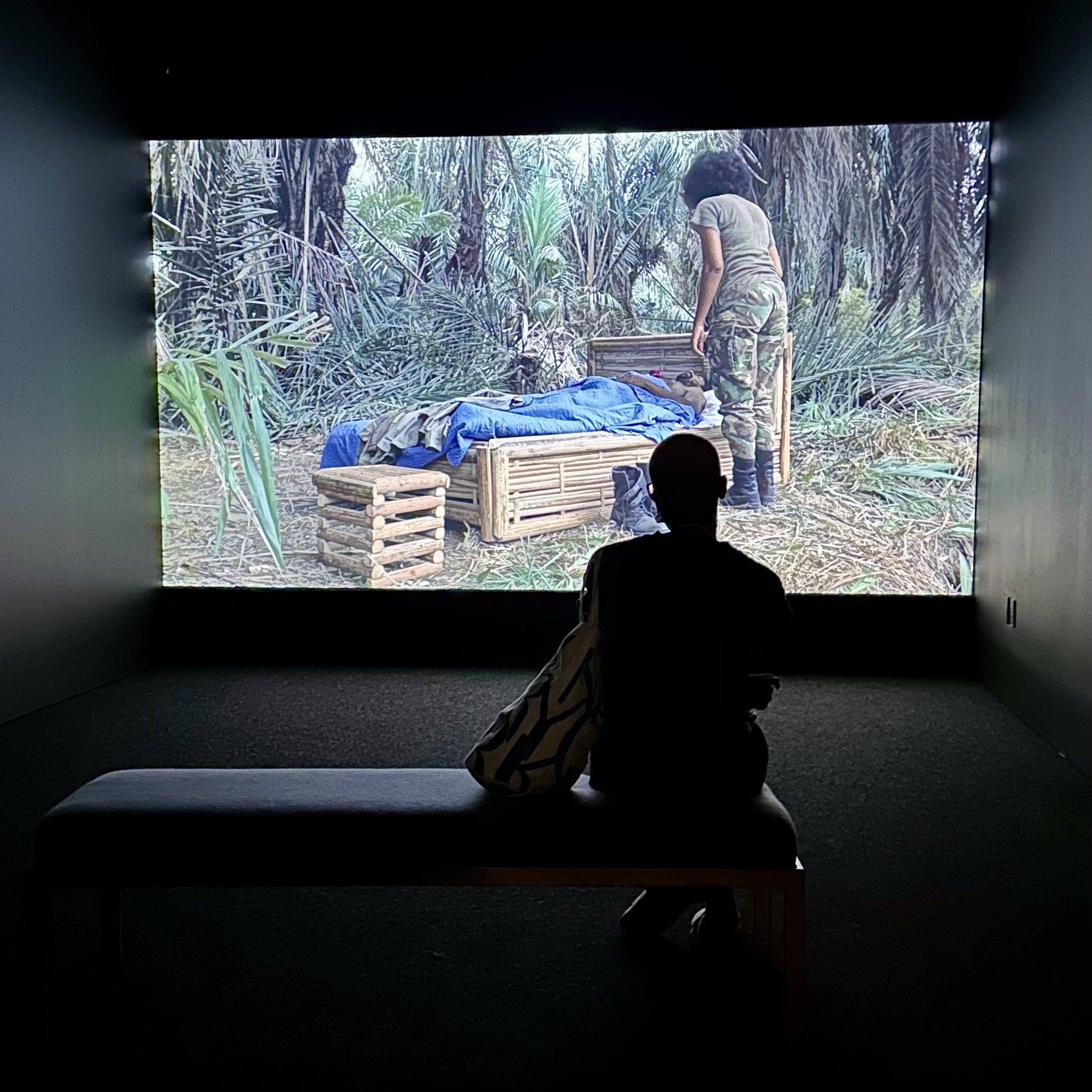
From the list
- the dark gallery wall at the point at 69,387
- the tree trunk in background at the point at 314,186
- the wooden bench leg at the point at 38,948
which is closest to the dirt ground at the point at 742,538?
the dark gallery wall at the point at 69,387

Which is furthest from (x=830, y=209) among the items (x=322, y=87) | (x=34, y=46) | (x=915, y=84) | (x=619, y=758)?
(x=619, y=758)

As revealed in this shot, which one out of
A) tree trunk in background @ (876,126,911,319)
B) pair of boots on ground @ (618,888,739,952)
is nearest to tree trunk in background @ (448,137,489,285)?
tree trunk in background @ (876,126,911,319)

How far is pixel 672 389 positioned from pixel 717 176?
101 cm

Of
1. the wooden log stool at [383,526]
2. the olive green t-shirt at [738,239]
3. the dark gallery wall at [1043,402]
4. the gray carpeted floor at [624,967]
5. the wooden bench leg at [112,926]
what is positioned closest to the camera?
the gray carpeted floor at [624,967]

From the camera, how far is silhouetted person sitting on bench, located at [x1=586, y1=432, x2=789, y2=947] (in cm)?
238

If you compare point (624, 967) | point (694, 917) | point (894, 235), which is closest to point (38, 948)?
point (624, 967)

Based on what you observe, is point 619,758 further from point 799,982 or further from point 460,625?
point 460,625

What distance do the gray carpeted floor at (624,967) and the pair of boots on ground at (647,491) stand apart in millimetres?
1985

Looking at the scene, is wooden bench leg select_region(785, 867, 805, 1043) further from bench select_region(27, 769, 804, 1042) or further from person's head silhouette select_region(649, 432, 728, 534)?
person's head silhouette select_region(649, 432, 728, 534)

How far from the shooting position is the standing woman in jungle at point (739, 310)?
237 inches

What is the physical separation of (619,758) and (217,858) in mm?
770

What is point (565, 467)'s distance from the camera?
6.19m

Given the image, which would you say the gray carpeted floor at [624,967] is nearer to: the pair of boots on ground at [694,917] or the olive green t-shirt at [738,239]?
the pair of boots on ground at [694,917]

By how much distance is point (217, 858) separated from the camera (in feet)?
7.71
